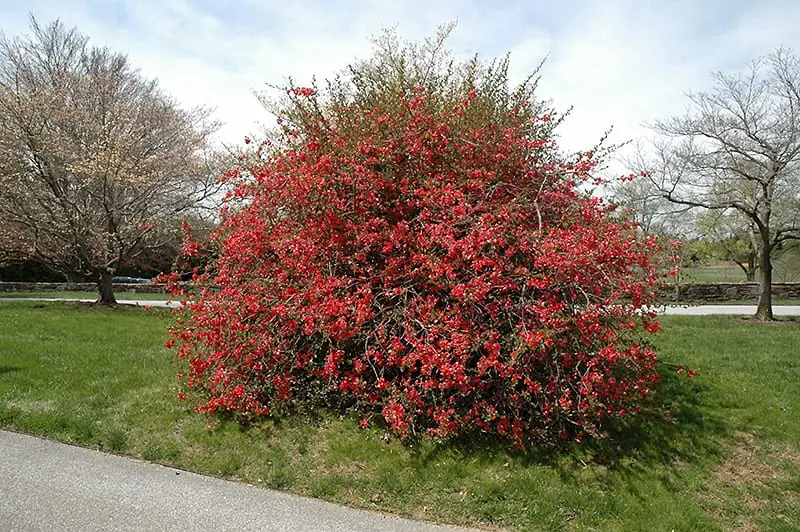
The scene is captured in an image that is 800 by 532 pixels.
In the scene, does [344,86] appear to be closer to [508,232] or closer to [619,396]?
[508,232]

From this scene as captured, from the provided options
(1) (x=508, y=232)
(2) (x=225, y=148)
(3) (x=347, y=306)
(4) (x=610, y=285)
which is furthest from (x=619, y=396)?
(2) (x=225, y=148)

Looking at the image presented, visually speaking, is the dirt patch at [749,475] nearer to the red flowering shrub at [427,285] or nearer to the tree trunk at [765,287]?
the red flowering shrub at [427,285]

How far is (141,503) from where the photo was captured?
11.8 feet

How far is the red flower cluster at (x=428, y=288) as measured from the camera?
4.29 metres

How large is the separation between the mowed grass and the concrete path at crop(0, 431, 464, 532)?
21 centimetres

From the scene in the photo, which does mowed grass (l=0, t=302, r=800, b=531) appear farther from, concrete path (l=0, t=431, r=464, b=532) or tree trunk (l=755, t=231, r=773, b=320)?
tree trunk (l=755, t=231, r=773, b=320)

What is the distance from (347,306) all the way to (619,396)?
230cm

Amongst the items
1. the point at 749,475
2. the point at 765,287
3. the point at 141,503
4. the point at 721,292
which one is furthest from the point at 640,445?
the point at 721,292

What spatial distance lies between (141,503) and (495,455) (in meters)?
2.55

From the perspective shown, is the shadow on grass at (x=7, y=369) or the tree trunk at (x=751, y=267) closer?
the shadow on grass at (x=7, y=369)

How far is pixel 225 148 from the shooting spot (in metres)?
15.5

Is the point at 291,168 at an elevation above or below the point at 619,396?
above

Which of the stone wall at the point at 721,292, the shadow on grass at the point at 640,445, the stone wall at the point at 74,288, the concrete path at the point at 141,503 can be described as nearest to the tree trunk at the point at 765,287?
the stone wall at the point at 721,292

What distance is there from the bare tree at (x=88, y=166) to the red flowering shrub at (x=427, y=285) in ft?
30.5
